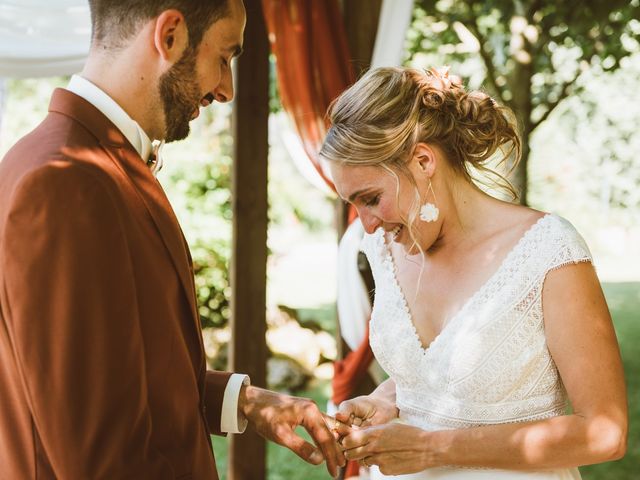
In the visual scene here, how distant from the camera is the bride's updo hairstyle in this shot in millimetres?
2178

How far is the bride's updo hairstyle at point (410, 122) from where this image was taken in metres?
2.18

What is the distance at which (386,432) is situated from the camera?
2.09 m

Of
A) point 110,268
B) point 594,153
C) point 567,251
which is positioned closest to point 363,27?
point 567,251

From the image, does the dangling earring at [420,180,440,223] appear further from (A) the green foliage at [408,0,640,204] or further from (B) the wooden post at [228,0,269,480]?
(A) the green foliage at [408,0,640,204]

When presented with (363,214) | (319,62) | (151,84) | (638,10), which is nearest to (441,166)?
(363,214)

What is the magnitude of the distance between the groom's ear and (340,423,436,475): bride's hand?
3.66ft

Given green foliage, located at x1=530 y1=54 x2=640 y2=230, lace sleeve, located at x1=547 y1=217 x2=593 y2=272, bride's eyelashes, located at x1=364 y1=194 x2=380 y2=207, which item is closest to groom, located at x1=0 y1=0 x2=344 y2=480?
bride's eyelashes, located at x1=364 y1=194 x2=380 y2=207

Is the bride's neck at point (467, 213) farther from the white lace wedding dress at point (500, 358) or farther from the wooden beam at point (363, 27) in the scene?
the wooden beam at point (363, 27)

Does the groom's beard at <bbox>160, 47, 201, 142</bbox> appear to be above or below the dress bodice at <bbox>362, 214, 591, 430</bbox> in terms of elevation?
above

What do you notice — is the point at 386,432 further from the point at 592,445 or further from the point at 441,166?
the point at 441,166

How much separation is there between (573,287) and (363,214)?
0.62 m

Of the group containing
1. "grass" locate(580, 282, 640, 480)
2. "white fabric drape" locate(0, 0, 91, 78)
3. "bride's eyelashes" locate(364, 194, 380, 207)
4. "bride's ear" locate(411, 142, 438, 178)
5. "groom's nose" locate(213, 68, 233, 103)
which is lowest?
"grass" locate(580, 282, 640, 480)

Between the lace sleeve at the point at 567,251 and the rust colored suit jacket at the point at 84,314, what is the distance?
0.99 metres

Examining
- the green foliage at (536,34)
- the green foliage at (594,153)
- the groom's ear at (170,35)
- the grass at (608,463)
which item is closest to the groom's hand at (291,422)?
the groom's ear at (170,35)
